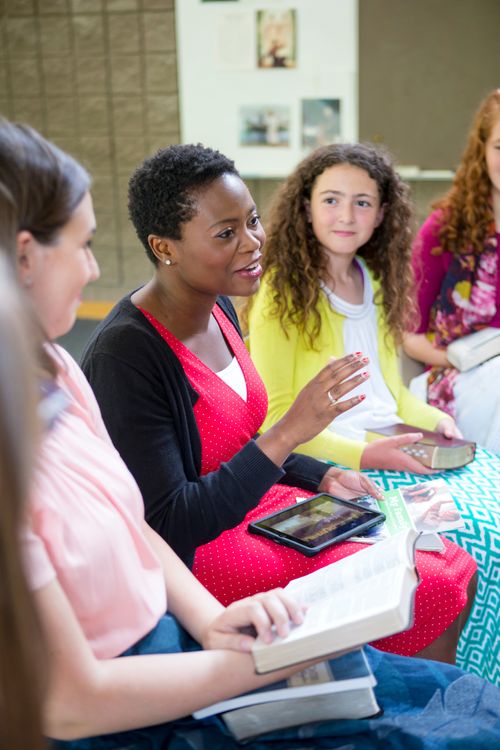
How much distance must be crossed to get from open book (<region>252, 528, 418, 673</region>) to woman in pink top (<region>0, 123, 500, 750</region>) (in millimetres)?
36

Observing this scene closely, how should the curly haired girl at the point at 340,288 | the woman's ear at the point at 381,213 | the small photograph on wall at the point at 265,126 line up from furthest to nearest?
the small photograph on wall at the point at 265,126, the woman's ear at the point at 381,213, the curly haired girl at the point at 340,288

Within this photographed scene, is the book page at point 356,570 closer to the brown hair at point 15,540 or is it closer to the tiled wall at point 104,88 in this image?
the brown hair at point 15,540

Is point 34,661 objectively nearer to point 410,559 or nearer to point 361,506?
point 410,559

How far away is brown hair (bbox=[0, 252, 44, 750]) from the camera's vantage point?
1.97 ft

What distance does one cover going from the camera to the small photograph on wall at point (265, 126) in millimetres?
5242

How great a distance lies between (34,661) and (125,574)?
0.45 m

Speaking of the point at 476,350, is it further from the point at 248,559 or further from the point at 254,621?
the point at 254,621

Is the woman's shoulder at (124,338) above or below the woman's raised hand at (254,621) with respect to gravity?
above

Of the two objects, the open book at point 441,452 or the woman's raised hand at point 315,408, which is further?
the open book at point 441,452

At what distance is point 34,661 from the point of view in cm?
64

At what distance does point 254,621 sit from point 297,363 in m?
1.23

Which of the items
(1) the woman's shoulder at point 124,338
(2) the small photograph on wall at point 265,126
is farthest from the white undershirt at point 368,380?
(2) the small photograph on wall at point 265,126

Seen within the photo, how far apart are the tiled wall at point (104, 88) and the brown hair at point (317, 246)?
2.86 meters

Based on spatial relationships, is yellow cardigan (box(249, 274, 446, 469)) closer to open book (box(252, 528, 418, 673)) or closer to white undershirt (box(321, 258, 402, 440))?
white undershirt (box(321, 258, 402, 440))
